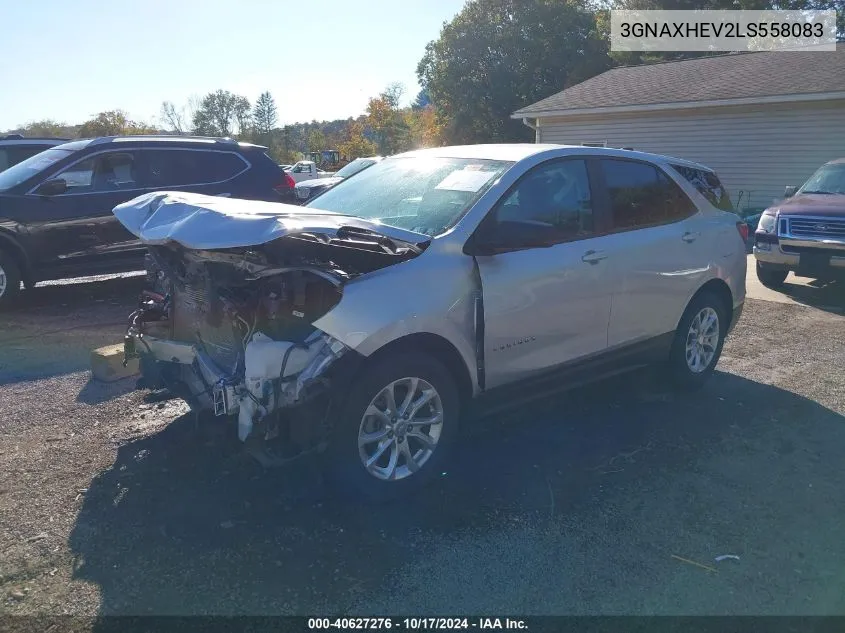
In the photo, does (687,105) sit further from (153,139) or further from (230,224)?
(230,224)

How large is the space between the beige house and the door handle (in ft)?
42.8

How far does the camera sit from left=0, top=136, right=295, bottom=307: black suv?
810 cm

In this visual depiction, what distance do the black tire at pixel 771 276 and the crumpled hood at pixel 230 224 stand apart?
7929 millimetres

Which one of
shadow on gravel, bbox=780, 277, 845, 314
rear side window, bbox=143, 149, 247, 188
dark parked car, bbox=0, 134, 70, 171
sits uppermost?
dark parked car, bbox=0, 134, 70, 171

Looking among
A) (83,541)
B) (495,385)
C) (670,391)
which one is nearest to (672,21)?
(670,391)

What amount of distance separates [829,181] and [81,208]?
10328 millimetres

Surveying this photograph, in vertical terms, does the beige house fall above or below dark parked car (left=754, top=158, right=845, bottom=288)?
above

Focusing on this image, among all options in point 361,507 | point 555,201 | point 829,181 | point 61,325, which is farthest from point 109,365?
point 829,181

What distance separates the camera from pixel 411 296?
12.2 feet

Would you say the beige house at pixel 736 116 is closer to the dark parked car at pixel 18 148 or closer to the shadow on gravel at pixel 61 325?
the dark parked car at pixel 18 148

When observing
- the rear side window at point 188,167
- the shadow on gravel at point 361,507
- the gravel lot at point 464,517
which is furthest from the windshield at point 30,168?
the shadow on gravel at point 361,507

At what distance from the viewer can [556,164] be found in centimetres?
468

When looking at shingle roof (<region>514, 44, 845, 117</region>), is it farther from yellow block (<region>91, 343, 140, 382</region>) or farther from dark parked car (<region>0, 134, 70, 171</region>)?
yellow block (<region>91, 343, 140, 382</region>)

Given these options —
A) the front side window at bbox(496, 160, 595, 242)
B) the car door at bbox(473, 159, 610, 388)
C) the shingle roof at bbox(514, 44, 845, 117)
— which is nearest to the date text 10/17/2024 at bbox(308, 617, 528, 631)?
the car door at bbox(473, 159, 610, 388)
